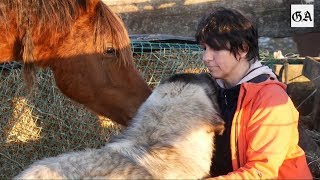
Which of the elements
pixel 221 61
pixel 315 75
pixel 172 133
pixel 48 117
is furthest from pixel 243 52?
pixel 48 117

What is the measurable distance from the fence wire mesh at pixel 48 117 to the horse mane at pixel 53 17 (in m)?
1.90

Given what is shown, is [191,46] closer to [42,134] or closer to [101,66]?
[42,134]

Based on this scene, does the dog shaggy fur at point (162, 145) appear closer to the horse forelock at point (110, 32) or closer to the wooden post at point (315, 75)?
the horse forelock at point (110, 32)

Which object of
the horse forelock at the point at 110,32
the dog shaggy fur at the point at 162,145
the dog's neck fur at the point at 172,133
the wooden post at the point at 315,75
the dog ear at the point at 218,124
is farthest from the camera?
the wooden post at the point at 315,75

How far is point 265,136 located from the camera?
203cm

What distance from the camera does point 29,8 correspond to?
2.99 meters

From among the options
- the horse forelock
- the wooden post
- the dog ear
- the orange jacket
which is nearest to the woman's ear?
the orange jacket

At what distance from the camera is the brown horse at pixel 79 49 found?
9.89 ft

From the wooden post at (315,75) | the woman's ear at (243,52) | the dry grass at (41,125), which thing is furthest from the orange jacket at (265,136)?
the dry grass at (41,125)

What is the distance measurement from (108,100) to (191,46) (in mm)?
2444

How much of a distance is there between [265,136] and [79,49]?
1.65 meters

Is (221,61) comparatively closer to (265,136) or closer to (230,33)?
(230,33)

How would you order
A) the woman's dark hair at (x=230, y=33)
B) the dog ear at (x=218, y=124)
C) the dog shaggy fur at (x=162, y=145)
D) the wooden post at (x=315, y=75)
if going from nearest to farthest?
the dog shaggy fur at (x=162, y=145), the dog ear at (x=218, y=124), the woman's dark hair at (x=230, y=33), the wooden post at (x=315, y=75)

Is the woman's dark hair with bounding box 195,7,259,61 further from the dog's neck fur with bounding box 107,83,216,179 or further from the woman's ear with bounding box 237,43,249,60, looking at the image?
the dog's neck fur with bounding box 107,83,216,179
